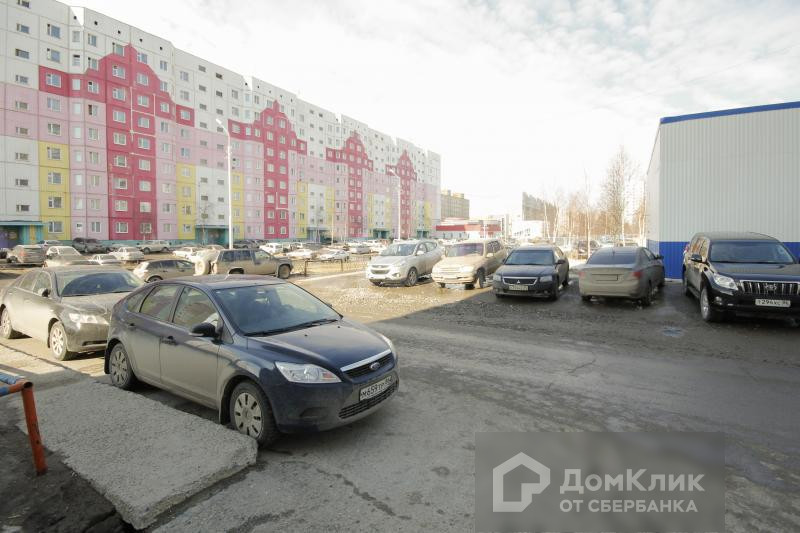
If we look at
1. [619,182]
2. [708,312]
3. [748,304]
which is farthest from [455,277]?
[619,182]

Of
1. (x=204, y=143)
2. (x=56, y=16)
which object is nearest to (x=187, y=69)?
(x=204, y=143)

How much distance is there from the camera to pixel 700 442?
386 cm

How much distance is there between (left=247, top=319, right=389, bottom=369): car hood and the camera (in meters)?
3.90

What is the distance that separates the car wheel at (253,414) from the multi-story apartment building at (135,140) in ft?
138

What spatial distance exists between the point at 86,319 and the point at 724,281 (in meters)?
11.8

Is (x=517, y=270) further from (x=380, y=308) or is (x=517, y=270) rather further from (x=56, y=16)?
(x=56, y=16)

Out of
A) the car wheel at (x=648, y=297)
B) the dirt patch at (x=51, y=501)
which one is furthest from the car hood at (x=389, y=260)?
the dirt patch at (x=51, y=501)

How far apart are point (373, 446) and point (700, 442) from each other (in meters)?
2.99

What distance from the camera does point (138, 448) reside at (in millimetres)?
3682

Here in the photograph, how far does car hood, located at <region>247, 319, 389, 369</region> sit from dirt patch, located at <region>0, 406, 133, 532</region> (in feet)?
5.14

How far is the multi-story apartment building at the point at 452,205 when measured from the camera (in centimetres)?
17000

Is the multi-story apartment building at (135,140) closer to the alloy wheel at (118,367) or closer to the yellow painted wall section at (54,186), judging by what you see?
the yellow painted wall section at (54,186)

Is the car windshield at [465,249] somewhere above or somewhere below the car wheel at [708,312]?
above

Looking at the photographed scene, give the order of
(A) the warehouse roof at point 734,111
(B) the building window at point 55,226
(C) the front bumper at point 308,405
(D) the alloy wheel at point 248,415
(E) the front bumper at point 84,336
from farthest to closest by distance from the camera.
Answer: (B) the building window at point 55,226 → (A) the warehouse roof at point 734,111 → (E) the front bumper at point 84,336 → (D) the alloy wheel at point 248,415 → (C) the front bumper at point 308,405
